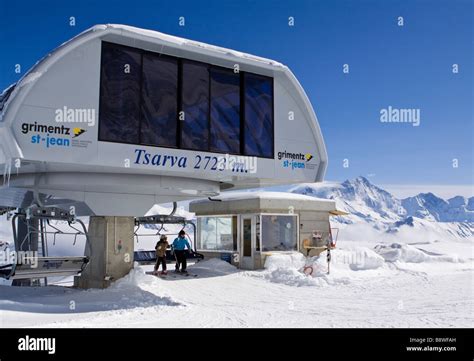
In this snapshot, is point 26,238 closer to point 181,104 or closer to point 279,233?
point 181,104

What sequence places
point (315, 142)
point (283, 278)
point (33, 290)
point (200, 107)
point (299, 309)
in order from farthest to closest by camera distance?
point (283, 278) → point (315, 142) → point (33, 290) → point (200, 107) → point (299, 309)

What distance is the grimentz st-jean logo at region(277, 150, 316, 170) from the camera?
1383 centimetres

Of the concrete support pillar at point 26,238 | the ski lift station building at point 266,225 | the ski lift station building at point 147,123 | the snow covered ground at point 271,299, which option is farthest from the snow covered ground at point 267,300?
the ski lift station building at point 147,123

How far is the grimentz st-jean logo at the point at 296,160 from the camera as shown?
13.8 m

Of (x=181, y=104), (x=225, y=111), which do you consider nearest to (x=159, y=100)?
(x=181, y=104)

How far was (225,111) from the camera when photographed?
12.9 m

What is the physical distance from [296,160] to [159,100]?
441cm

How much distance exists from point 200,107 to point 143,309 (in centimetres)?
507

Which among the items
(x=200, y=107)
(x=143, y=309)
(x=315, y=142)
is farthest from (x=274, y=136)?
(x=143, y=309)

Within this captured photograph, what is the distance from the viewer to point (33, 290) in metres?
13.4

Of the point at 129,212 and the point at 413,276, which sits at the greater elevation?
the point at 129,212

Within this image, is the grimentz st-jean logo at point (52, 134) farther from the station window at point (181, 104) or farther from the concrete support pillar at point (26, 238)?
the concrete support pillar at point (26, 238)

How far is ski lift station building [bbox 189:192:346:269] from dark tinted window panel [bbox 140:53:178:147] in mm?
8780
